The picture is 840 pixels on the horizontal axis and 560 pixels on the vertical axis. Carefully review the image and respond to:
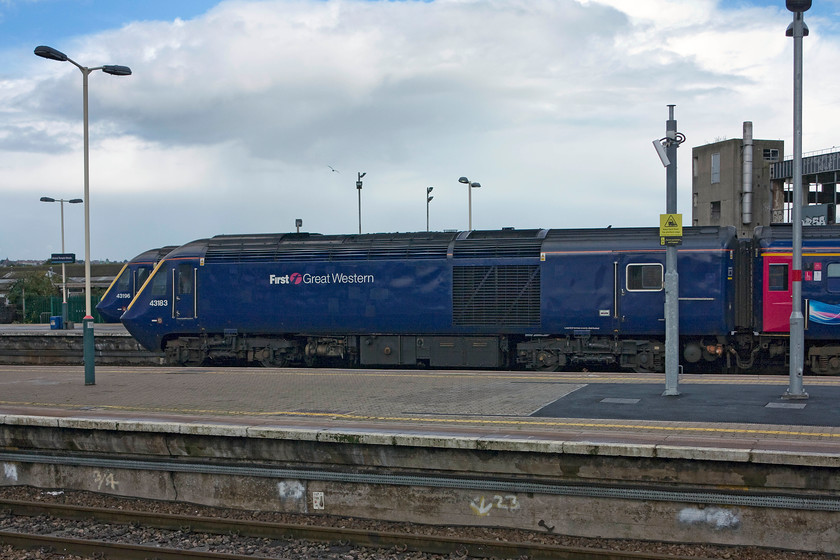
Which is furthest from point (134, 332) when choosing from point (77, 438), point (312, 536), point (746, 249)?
point (746, 249)

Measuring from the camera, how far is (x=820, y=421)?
11086 millimetres

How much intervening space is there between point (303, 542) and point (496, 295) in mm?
12037

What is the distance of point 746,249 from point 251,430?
46.7 ft

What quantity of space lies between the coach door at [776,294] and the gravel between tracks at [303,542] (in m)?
11.3

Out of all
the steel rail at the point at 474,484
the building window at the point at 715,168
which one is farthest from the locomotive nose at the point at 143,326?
the building window at the point at 715,168

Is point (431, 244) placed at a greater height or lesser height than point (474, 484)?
greater

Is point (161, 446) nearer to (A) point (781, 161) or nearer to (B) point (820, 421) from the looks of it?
(B) point (820, 421)

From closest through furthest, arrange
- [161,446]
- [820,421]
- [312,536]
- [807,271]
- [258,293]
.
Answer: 1. [312,536]
2. [820,421]
3. [161,446]
4. [807,271]
5. [258,293]

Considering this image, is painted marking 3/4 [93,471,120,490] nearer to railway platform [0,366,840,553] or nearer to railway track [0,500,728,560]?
railway platform [0,366,840,553]

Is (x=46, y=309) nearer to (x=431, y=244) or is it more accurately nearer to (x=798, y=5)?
(x=431, y=244)

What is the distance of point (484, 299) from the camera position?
21453 mm

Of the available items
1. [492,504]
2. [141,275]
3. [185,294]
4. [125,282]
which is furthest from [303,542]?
[125,282]

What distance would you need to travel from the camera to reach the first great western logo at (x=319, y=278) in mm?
22625

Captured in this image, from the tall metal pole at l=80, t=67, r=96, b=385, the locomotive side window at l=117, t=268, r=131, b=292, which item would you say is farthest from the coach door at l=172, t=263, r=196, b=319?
the tall metal pole at l=80, t=67, r=96, b=385
